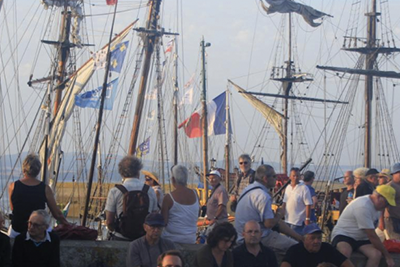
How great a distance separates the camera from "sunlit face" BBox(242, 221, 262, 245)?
8.26m

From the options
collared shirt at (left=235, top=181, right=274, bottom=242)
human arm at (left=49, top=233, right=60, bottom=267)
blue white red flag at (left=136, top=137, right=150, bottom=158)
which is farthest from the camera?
blue white red flag at (left=136, top=137, right=150, bottom=158)

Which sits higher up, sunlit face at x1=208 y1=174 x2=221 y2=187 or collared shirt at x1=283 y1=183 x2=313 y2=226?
sunlit face at x1=208 y1=174 x2=221 y2=187

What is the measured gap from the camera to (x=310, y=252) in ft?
27.9

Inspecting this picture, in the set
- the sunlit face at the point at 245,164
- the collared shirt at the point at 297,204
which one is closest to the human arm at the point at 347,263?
the collared shirt at the point at 297,204

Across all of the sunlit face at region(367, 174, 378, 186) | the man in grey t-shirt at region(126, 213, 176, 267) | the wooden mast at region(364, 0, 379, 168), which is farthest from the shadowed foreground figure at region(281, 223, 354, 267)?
the wooden mast at region(364, 0, 379, 168)

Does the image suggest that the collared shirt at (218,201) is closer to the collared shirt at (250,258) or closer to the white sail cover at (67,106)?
the collared shirt at (250,258)

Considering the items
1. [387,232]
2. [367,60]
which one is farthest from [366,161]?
[387,232]

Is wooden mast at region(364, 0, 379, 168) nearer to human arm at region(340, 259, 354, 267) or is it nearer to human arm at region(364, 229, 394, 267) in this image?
human arm at region(364, 229, 394, 267)

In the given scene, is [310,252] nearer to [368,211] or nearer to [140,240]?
[368,211]

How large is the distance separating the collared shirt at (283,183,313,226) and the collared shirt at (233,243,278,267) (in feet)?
12.9

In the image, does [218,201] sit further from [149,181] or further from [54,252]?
[54,252]

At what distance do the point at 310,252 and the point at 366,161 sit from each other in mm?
32388

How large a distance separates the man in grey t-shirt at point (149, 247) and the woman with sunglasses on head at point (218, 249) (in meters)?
0.48

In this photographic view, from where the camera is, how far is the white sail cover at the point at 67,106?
2786 cm
